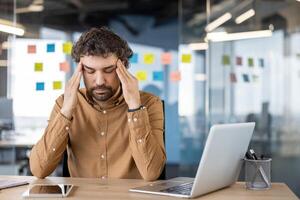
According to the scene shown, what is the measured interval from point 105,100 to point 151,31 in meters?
5.05

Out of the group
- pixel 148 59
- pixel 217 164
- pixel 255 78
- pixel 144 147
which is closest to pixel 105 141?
pixel 144 147

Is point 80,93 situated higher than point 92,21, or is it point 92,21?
point 92,21

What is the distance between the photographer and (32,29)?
5781 millimetres

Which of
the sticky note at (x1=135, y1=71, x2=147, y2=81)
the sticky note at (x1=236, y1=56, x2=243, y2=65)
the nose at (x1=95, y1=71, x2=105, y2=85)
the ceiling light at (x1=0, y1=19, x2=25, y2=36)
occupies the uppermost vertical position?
the ceiling light at (x1=0, y1=19, x2=25, y2=36)

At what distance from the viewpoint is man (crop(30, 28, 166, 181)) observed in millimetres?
1767

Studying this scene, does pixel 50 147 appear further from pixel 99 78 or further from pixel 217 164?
pixel 217 164

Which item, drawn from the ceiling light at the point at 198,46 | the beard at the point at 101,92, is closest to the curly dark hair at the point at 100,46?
the beard at the point at 101,92

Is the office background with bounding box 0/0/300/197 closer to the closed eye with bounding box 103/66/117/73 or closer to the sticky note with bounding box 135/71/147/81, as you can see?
the sticky note with bounding box 135/71/147/81

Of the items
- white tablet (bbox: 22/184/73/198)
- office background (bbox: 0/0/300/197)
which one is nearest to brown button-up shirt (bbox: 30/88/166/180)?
white tablet (bbox: 22/184/73/198)

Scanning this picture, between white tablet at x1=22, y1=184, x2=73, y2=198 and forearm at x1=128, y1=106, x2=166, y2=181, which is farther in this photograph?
forearm at x1=128, y1=106, x2=166, y2=181

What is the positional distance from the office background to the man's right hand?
10.1 ft

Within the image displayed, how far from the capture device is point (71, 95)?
182 cm

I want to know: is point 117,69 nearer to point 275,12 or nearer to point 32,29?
point 275,12

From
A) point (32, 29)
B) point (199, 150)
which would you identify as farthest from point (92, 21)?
point (199, 150)
